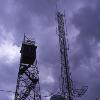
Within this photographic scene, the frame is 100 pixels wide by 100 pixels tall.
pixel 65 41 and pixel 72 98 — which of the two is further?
pixel 65 41

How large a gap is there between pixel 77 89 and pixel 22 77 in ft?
36.4

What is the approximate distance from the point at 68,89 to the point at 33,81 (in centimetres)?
710

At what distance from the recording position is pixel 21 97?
63969 mm

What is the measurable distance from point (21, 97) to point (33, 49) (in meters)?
9.52

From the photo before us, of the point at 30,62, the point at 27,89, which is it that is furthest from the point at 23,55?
the point at 27,89

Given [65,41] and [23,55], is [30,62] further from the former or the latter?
[65,41]

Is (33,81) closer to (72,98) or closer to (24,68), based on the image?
(24,68)

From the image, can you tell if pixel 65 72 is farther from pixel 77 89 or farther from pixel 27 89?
pixel 27 89

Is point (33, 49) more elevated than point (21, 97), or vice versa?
point (33, 49)

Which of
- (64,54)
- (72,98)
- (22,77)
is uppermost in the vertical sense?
(64,54)

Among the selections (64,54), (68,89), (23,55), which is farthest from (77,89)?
(23,55)

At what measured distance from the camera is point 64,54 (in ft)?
223

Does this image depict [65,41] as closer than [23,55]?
No

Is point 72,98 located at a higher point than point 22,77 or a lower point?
lower
